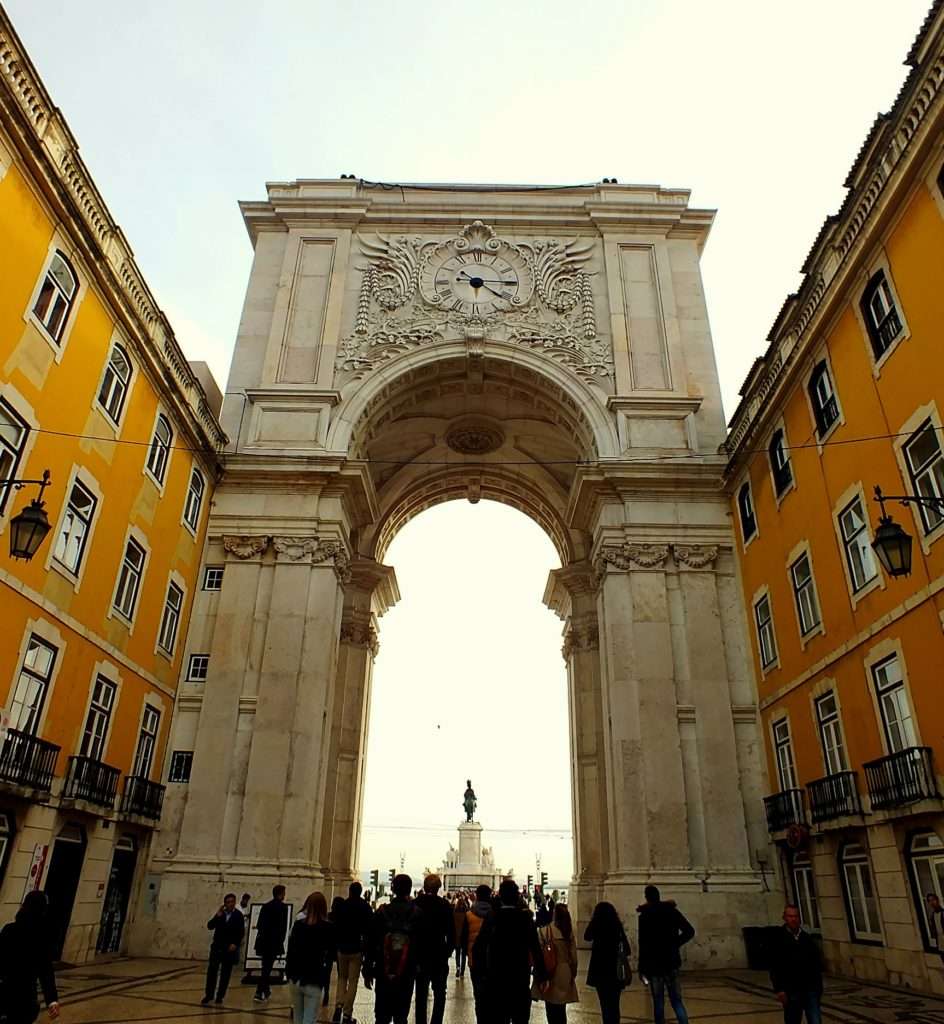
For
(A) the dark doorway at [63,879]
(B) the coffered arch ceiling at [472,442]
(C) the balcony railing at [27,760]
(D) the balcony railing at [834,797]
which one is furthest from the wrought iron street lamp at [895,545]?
(B) the coffered arch ceiling at [472,442]

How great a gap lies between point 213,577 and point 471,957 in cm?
1794

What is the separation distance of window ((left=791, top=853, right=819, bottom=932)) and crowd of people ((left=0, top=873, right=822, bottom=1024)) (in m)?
9.52

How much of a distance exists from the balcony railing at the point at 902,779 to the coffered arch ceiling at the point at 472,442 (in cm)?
1405

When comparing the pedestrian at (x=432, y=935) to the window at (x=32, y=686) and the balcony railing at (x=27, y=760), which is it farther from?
the window at (x=32, y=686)

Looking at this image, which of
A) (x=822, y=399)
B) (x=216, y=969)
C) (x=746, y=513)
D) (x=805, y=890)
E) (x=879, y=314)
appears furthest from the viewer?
(x=746, y=513)

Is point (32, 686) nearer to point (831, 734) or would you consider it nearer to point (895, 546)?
point (895, 546)

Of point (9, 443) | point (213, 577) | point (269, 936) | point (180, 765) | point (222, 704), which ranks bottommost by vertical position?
point (269, 936)

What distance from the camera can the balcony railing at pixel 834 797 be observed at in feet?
51.4

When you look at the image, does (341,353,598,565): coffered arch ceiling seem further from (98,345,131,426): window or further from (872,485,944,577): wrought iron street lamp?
(872,485,944,577): wrought iron street lamp

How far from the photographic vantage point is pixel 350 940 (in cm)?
1070

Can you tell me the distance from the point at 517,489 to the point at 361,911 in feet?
88.6

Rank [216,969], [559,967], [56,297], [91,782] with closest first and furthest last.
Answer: [559,967] < [216,969] < [56,297] < [91,782]

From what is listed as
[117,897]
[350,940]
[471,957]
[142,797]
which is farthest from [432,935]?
[117,897]

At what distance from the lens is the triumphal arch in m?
20.9
